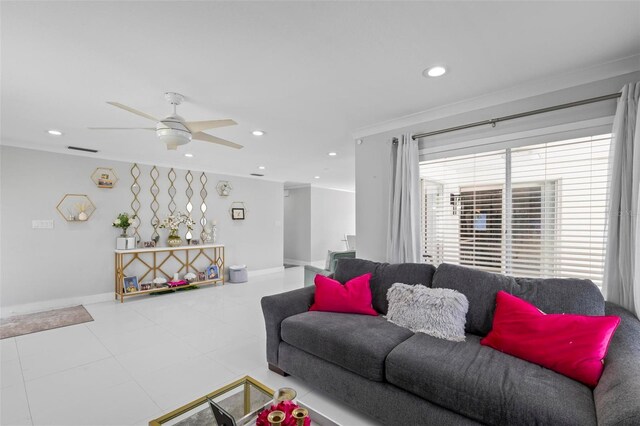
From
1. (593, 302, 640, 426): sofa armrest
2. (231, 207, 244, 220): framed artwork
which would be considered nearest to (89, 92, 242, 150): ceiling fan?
(593, 302, 640, 426): sofa armrest

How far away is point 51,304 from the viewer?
4.45 meters

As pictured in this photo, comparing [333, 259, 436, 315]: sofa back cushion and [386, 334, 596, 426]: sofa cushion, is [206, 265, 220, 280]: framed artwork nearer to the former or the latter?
[333, 259, 436, 315]: sofa back cushion

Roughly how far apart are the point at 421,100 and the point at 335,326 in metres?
2.14

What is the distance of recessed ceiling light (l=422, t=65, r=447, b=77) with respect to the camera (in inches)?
85.0

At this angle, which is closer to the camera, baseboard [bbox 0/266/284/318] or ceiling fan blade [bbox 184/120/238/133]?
ceiling fan blade [bbox 184/120/238/133]

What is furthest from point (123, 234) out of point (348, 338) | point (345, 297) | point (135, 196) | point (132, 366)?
point (348, 338)

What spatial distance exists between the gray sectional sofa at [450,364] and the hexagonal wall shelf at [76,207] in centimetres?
400

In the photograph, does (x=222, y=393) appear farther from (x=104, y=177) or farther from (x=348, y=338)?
(x=104, y=177)

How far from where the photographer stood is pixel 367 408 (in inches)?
75.1

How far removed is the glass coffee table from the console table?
421cm

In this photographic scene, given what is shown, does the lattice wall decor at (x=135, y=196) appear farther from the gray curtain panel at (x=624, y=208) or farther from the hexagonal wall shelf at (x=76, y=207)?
the gray curtain panel at (x=624, y=208)

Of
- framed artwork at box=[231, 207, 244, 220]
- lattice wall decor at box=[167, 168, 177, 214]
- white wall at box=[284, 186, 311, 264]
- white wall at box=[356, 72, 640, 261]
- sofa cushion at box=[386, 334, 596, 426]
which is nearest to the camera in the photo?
sofa cushion at box=[386, 334, 596, 426]

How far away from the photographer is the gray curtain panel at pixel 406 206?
3086mm

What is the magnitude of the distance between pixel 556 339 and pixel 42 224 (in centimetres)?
614
